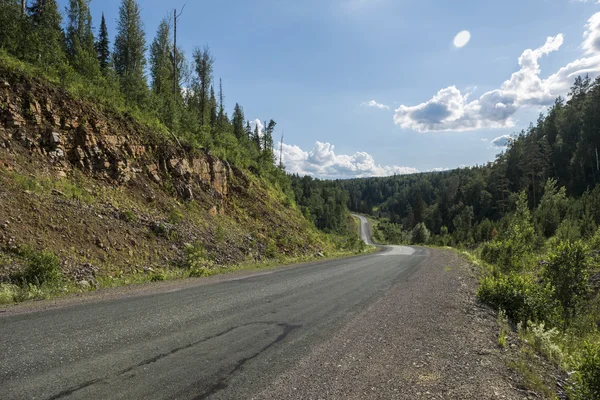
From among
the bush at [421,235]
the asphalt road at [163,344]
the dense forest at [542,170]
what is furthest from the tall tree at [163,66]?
the bush at [421,235]

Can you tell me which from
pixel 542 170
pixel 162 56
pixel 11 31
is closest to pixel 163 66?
pixel 162 56

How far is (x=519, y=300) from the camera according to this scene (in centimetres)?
813

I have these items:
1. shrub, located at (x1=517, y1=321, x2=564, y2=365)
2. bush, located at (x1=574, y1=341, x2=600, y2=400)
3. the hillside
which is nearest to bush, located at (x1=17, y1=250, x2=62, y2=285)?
the hillside

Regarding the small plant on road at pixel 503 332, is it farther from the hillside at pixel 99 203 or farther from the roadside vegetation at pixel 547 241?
the hillside at pixel 99 203

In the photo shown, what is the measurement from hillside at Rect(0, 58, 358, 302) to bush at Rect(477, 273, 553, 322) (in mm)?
10336

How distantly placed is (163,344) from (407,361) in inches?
141

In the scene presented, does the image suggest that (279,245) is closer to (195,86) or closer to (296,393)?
(296,393)

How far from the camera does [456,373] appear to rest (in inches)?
172

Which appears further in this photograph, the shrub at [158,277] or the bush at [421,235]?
the bush at [421,235]

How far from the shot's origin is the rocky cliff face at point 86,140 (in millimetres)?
13906

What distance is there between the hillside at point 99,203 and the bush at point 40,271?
0.03 meters

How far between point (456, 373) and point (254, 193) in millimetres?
24174

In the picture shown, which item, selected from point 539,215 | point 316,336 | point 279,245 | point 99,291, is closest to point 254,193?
point 279,245

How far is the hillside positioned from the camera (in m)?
10.2
